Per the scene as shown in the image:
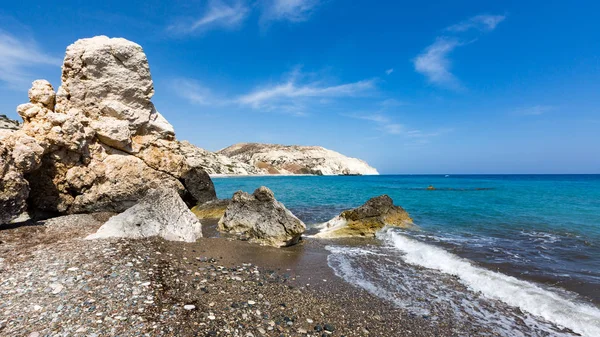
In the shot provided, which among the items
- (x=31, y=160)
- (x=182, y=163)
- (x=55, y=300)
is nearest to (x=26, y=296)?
(x=55, y=300)

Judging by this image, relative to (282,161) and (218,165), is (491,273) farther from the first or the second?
(282,161)

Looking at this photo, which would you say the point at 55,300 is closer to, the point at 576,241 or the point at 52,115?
the point at 52,115

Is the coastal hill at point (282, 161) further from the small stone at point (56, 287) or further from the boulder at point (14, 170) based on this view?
the small stone at point (56, 287)

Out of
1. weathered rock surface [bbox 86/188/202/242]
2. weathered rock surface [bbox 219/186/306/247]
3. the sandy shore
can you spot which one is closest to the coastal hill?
weathered rock surface [bbox 219/186/306/247]

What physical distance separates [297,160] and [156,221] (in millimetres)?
154275


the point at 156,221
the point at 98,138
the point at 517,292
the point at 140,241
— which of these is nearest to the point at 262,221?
the point at 156,221

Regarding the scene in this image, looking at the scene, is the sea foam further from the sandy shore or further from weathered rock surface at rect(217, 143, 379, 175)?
weathered rock surface at rect(217, 143, 379, 175)

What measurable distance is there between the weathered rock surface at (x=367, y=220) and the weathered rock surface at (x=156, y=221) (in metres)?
7.06

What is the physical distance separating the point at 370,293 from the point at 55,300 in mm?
6974

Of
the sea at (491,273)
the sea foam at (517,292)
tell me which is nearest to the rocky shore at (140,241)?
the sea at (491,273)

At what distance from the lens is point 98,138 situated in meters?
16.7

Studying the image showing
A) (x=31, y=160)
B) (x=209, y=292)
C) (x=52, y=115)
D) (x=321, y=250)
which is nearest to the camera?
(x=209, y=292)

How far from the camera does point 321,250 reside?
41.9 feet

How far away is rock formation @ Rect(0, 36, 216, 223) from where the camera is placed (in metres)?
14.0
